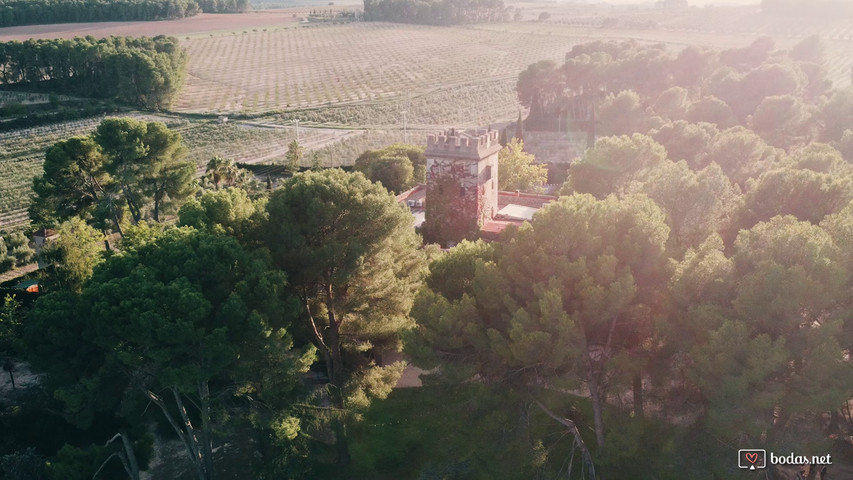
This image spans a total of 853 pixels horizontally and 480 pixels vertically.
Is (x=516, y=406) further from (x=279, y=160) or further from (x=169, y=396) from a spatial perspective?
(x=279, y=160)

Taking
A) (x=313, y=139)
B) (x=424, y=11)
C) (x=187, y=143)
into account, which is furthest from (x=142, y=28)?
(x=424, y=11)

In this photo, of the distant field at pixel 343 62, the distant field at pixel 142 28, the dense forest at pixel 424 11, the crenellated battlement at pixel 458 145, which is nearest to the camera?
the crenellated battlement at pixel 458 145

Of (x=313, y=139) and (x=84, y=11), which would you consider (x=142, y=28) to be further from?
(x=313, y=139)

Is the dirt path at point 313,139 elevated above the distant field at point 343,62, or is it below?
below

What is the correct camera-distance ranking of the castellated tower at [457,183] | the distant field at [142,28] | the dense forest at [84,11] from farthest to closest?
1. the dense forest at [84,11]
2. the distant field at [142,28]
3. the castellated tower at [457,183]

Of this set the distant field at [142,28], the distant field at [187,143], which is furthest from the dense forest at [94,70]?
the distant field at [142,28]

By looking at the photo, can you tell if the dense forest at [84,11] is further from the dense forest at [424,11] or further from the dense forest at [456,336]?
the dense forest at [456,336]
